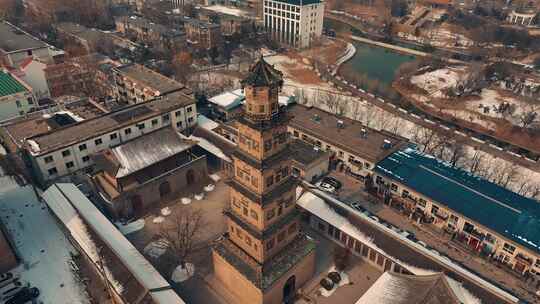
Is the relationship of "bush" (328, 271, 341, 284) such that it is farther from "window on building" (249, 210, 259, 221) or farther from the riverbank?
the riverbank

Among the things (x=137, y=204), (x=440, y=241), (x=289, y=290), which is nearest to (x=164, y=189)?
(x=137, y=204)

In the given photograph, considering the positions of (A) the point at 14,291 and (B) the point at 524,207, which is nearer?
(A) the point at 14,291

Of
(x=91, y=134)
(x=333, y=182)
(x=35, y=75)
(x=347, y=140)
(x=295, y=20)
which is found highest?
(x=295, y=20)

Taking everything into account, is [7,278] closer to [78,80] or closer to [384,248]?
[384,248]

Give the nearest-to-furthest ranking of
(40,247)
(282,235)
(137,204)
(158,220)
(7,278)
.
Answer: (282,235), (7,278), (40,247), (158,220), (137,204)

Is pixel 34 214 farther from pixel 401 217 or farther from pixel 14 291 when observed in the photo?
pixel 401 217

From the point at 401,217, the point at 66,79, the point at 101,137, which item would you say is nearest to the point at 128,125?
the point at 101,137
